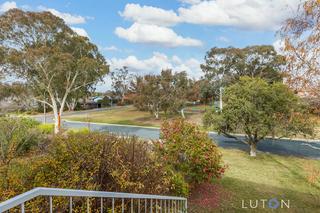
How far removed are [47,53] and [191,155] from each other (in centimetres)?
1440

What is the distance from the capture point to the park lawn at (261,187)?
8.41 metres

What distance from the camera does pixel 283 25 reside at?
A: 527cm

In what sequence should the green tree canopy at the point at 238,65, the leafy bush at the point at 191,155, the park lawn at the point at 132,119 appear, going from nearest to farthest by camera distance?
the leafy bush at the point at 191,155 → the park lawn at the point at 132,119 → the green tree canopy at the point at 238,65

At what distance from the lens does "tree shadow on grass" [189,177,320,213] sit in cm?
815

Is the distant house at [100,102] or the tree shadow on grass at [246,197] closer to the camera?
the tree shadow on grass at [246,197]

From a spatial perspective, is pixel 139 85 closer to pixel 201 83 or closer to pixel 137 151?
pixel 201 83

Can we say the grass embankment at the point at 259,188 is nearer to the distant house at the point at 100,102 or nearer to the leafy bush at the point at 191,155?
the leafy bush at the point at 191,155

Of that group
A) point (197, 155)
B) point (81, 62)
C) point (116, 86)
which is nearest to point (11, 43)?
point (81, 62)

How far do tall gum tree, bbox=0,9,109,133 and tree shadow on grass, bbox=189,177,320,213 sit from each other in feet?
40.4

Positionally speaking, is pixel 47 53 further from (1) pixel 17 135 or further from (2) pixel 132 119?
(2) pixel 132 119

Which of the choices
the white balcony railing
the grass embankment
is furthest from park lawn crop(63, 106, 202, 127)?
the white balcony railing

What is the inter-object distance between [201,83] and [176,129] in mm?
29418

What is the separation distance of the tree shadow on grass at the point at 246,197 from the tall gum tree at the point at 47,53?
1230cm

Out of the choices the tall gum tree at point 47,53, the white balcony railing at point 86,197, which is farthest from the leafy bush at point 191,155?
the tall gum tree at point 47,53
